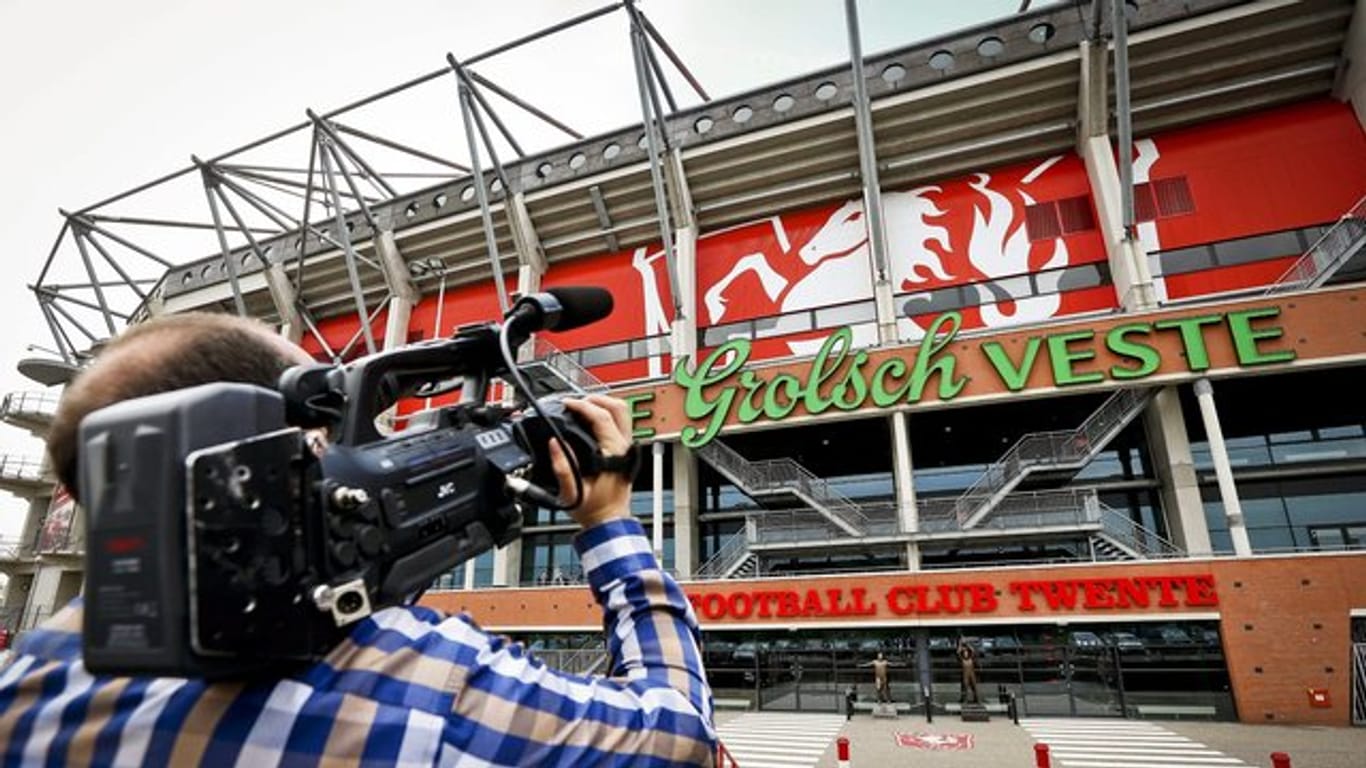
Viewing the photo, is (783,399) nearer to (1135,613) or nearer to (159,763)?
(1135,613)

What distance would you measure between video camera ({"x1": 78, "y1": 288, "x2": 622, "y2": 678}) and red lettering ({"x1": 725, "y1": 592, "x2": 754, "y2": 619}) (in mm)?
16541

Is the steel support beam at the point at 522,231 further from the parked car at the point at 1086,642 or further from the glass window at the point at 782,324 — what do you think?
the parked car at the point at 1086,642

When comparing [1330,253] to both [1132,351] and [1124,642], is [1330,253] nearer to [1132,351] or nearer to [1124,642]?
[1132,351]

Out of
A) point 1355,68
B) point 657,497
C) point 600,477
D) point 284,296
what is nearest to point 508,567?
point 657,497

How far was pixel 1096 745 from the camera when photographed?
1136cm

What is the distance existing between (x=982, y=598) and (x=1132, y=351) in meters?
7.01

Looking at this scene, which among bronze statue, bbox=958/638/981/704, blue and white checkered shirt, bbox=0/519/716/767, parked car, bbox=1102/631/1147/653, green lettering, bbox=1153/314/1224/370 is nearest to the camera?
blue and white checkered shirt, bbox=0/519/716/767

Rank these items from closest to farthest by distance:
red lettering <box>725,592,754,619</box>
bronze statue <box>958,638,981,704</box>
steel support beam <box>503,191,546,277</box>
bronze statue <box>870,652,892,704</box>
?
1. bronze statue <box>958,638,981,704</box>
2. bronze statue <box>870,652,892,704</box>
3. red lettering <box>725,592,754,619</box>
4. steel support beam <box>503,191,546,277</box>

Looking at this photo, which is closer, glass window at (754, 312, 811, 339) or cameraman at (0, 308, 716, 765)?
cameraman at (0, 308, 716, 765)

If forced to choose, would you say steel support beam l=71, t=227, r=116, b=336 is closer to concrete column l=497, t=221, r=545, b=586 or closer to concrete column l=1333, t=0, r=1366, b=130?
concrete column l=497, t=221, r=545, b=586

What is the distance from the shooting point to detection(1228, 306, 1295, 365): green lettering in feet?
47.6

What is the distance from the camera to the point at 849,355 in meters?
17.7

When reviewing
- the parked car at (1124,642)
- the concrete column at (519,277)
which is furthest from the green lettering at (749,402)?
the parked car at (1124,642)

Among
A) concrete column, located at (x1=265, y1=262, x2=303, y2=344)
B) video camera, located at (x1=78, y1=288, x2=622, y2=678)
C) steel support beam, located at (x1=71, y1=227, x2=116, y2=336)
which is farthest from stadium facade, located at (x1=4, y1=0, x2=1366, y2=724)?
video camera, located at (x1=78, y1=288, x2=622, y2=678)
